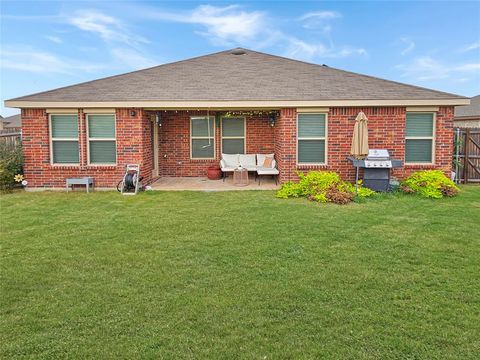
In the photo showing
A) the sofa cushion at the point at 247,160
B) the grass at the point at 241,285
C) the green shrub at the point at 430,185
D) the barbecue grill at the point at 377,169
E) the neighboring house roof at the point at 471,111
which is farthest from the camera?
the neighboring house roof at the point at 471,111

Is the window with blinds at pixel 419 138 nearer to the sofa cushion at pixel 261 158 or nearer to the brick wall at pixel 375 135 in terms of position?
the brick wall at pixel 375 135

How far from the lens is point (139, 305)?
3.93 meters

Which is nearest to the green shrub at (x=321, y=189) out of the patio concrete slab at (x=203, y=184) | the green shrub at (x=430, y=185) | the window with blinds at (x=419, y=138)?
the green shrub at (x=430, y=185)

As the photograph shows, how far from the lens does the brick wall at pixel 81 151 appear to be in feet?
36.7

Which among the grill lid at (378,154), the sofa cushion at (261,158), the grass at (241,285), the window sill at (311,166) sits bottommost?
the grass at (241,285)

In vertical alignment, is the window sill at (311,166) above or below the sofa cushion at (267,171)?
above

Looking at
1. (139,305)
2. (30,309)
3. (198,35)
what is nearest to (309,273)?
(139,305)

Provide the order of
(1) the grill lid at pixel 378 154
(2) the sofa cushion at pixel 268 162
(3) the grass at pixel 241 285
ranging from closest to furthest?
(3) the grass at pixel 241 285 → (1) the grill lid at pixel 378 154 → (2) the sofa cushion at pixel 268 162

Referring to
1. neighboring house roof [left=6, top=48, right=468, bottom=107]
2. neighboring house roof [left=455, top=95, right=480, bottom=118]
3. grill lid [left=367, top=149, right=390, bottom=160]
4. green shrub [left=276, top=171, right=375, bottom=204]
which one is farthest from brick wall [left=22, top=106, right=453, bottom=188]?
neighboring house roof [left=455, top=95, right=480, bottom=118]

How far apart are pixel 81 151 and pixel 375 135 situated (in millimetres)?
8435

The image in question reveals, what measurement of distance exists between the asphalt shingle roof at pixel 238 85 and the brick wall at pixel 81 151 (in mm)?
577

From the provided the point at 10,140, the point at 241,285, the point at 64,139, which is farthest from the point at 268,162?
the point at 241,285

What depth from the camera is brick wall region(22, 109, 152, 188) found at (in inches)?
441

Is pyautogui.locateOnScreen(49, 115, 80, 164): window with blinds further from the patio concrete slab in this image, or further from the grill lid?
the grill lid
